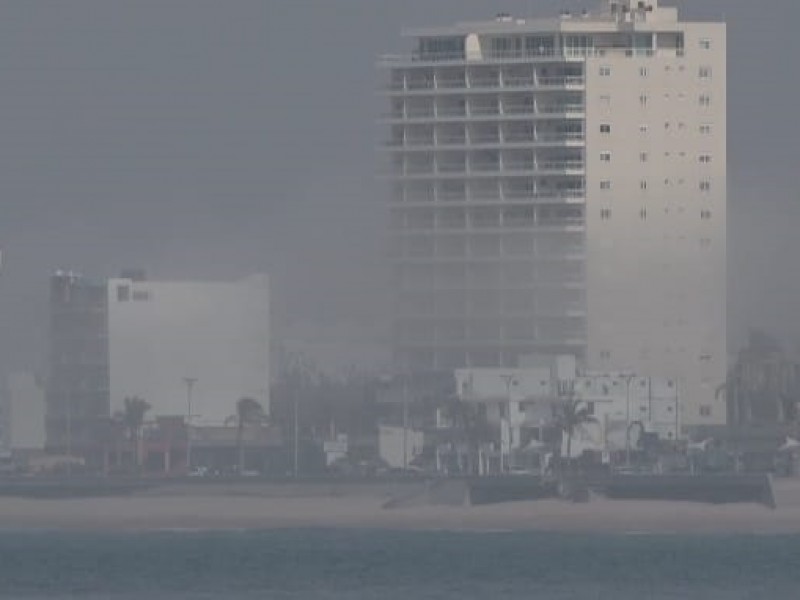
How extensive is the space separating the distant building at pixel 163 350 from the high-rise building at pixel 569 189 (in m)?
8.22

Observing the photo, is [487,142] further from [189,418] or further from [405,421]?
[189,418]

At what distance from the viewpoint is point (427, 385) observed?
184 metres

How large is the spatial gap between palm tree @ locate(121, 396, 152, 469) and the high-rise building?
450 inches

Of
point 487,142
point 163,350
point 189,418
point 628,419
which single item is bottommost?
point 628,419

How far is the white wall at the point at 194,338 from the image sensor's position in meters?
190

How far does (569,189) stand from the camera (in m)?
191

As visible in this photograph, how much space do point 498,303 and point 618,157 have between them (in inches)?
Result: 351

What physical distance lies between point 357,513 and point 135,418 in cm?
2587

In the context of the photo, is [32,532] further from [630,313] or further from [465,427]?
[630,313]

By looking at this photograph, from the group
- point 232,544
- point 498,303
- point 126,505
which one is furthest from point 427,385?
point 232,544

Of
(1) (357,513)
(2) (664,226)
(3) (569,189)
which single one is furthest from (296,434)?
(1) (357,513)

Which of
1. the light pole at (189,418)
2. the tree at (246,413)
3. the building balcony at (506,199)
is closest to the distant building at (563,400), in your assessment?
the tree at (246,413)

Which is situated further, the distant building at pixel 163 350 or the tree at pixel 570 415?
the distant building at pixel 163 350

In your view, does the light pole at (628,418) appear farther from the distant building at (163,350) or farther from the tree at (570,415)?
the distant building at (163,350)
